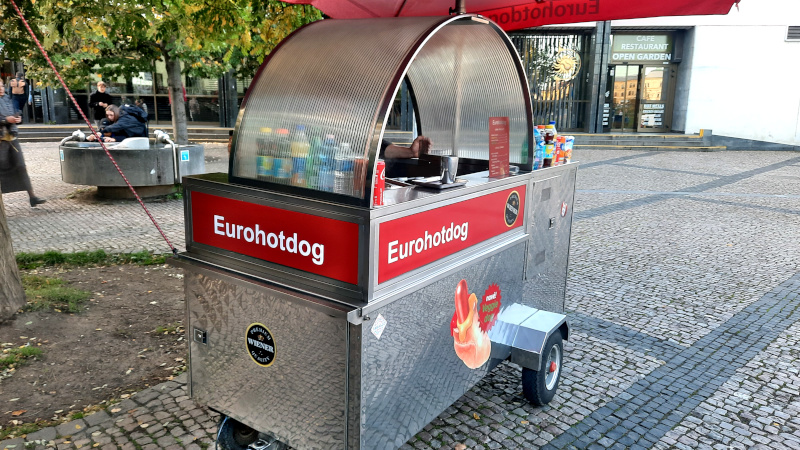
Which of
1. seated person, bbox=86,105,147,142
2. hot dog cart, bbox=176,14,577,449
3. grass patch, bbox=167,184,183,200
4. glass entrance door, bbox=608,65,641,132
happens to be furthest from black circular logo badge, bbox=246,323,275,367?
glass entrance door, bbox=608,65,641,132

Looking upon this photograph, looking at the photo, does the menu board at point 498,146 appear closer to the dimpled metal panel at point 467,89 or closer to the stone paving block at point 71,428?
the dimpled metal panel at point 467,89

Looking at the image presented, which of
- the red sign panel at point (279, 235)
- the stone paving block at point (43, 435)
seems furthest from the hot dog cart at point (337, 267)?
the stone paving block at point (43, 435)

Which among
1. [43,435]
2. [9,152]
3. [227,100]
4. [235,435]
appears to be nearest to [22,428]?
[43,435]

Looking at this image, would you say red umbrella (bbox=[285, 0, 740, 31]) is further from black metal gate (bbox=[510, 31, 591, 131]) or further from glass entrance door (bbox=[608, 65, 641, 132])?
glass entrance door (bbox=[608, 65, 641, 132])

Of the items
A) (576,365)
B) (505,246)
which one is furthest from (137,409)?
(576,365)

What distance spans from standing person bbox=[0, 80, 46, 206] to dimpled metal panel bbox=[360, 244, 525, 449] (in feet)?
23.6

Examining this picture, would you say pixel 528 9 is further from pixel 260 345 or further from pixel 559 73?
pixel 559 73

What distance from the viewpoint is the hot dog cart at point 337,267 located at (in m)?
2.65

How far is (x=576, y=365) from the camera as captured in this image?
14.4ft

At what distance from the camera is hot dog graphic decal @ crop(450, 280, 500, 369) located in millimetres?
3270

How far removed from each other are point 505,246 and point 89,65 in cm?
1109

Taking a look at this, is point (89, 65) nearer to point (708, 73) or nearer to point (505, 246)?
point (505, 246)

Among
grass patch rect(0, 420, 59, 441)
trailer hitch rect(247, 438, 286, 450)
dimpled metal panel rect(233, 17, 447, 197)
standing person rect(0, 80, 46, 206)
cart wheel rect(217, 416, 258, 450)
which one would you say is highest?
dimpled metal panel rect(233, 17, 447, 197)

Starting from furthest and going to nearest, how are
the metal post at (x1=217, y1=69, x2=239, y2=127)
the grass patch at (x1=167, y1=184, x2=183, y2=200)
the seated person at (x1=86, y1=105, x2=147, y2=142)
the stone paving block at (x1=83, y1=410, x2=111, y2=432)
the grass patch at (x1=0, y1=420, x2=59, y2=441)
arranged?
the metal post at (x1=217, y1=69, x2=239, y2=127) < the seated person at (x1=86, y1=105, x2=147, y2=142) < the grass patch at (x1=167, y1=184, x2=183, y2=200) < the stone paving block at (x1=83, y1=410, x2=111, y2=432) < the grass patch at (x1=0, y1=420, x2=59, y2=441)
